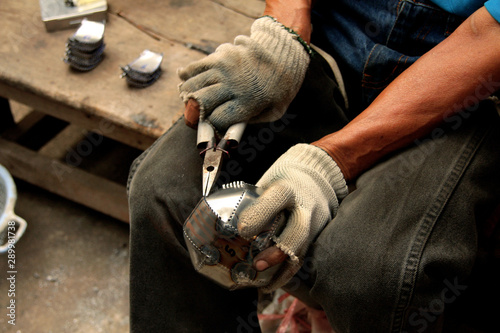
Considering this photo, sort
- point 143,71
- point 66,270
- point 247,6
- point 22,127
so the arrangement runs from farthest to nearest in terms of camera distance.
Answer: point 22,127 → point 247,6 → point 66,270 → point 143,71

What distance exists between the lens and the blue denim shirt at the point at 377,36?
88 centimetres

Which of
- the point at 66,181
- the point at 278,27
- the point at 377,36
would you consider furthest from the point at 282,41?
the point at 66,181

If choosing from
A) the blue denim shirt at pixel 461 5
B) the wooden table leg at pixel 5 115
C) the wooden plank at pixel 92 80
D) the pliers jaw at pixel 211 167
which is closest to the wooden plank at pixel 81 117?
the wooden plank at pixel 92 80

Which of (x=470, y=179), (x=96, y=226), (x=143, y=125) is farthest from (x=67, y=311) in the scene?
(x=470, y=179)

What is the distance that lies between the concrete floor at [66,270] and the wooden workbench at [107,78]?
9cm

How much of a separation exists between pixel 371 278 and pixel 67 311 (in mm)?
935

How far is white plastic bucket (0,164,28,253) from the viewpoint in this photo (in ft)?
4.18

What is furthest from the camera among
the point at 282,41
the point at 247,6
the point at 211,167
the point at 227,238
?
the point at 247,6

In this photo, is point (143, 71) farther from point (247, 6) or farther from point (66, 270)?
point (66, 270)

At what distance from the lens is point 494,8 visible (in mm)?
754

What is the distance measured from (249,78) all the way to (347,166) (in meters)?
0.23

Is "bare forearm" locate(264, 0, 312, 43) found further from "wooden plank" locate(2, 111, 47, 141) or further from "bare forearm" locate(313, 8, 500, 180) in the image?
"wooden plank" locate(2, 111, 47, 141)

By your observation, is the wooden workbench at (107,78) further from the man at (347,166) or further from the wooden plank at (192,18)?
the man at (347,166)

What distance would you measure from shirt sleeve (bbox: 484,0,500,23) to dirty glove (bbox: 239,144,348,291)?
1.08 ft
